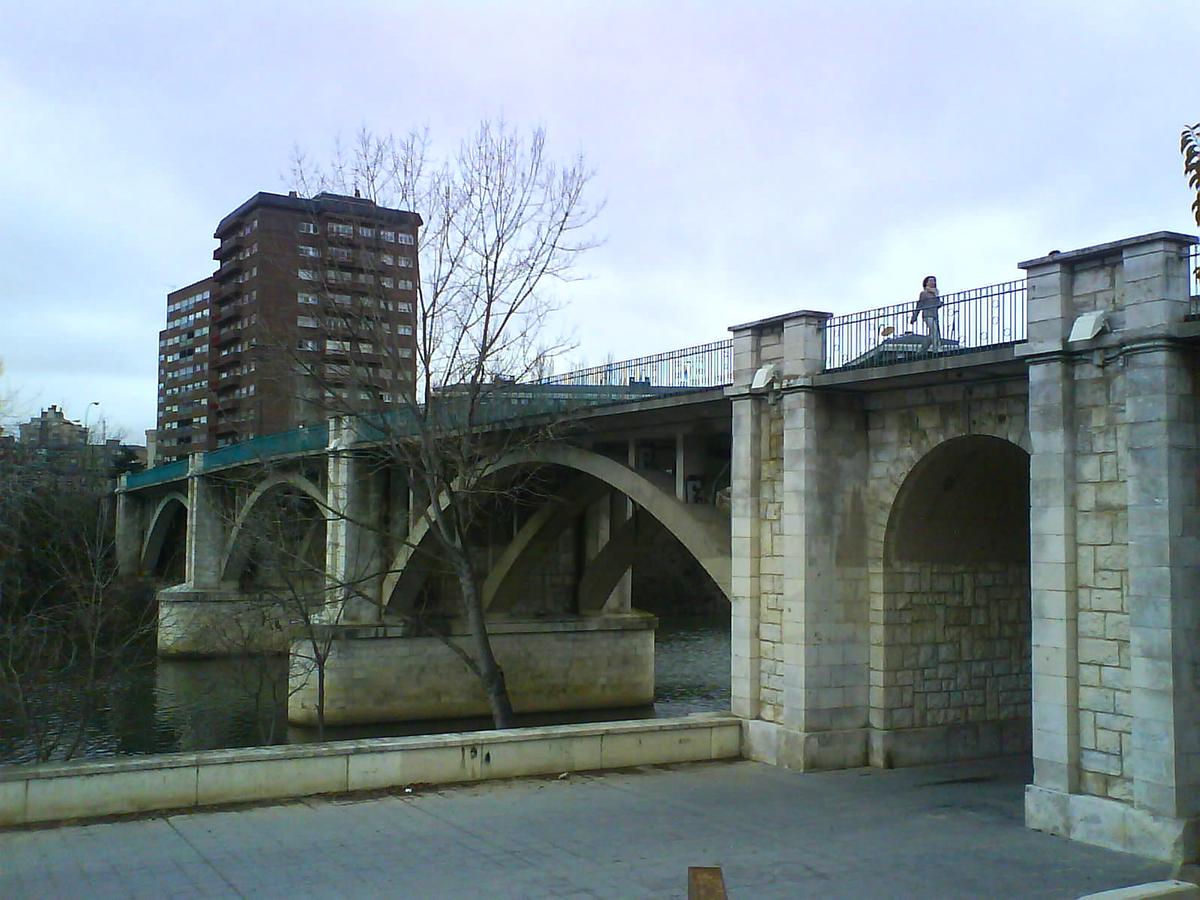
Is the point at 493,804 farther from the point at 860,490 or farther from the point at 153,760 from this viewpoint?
the point at 860,490

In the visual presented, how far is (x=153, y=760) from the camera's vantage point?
10.9 meters

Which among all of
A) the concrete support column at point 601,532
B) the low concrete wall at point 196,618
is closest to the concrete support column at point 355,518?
the concrete support column at point 601,532

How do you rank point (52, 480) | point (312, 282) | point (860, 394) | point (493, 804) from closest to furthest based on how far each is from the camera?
point (493, 804)
point (860, 394)
point (312, 282)
point (52, 480)

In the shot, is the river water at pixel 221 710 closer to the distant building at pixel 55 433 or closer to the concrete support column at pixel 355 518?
the concrete support column at pixel 355 518

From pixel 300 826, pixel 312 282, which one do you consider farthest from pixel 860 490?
pixel 312 282

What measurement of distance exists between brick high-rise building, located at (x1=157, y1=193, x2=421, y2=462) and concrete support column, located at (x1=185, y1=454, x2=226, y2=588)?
406 cm

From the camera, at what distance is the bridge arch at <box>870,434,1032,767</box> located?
49.5 ft

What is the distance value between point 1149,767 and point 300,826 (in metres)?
7.65

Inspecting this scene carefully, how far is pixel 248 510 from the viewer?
3672cm

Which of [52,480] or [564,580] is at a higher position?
[52,480]

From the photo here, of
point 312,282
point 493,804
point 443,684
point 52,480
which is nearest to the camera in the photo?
point 493,804

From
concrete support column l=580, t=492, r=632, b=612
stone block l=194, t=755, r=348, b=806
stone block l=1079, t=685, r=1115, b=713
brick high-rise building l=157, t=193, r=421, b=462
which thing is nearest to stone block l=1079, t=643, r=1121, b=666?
stone block l=1079, t=685, r=1115, b=713

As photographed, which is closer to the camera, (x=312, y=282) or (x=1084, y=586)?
(x=1084, y=586)

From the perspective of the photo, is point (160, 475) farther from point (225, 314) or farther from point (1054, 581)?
point (1054, 581)
